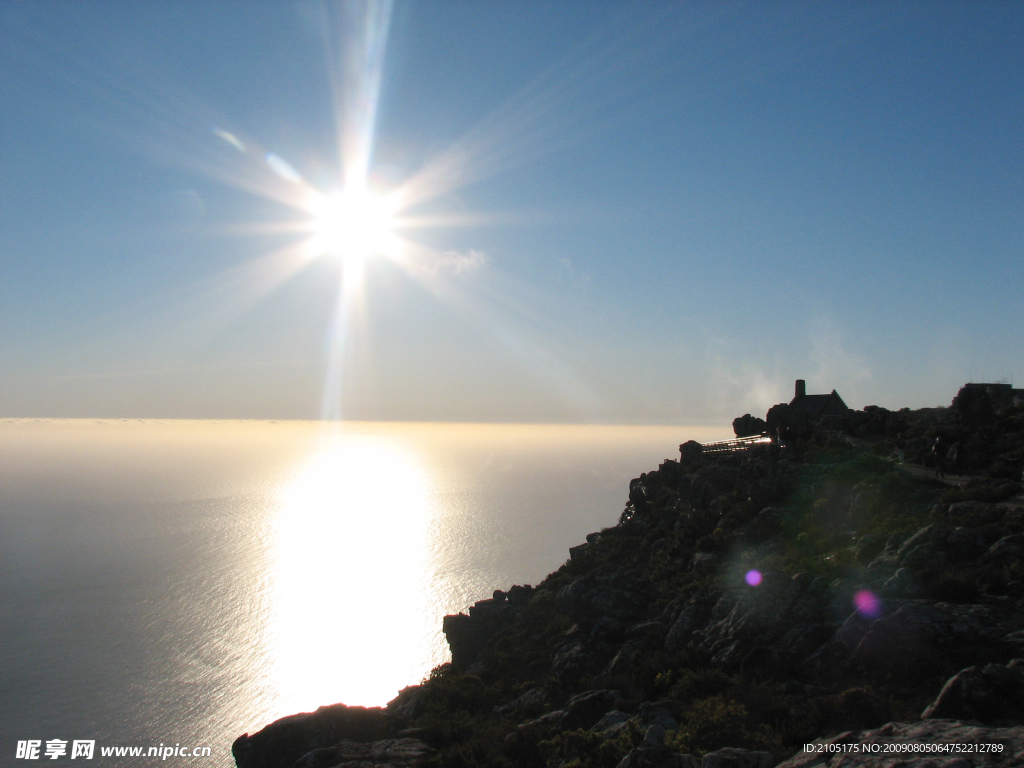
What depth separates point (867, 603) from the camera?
57.4 feet

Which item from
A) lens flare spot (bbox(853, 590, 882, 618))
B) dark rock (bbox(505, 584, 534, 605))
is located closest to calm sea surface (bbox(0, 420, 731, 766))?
dark rock (bbox(505, 584, 534, 605))

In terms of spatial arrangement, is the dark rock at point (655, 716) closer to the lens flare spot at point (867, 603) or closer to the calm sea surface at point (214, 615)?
the lens flare spot at point (867, 603)

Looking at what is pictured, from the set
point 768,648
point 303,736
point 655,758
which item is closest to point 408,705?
point 303,736

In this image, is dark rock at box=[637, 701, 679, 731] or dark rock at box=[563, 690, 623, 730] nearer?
dark rock at box=[637, 701, 679, 731]

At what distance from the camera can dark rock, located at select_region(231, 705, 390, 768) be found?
65.1 feet

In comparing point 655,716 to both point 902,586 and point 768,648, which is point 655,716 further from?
point 902,586

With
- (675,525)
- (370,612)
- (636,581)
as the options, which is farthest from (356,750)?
(370,612)

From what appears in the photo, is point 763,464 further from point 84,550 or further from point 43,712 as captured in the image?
point 84,550

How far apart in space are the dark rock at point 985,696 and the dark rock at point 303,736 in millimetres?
17984

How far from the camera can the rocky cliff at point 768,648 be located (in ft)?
44.0

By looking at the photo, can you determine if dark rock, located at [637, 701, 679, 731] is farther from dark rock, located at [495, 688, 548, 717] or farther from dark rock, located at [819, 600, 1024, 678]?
dark rock, located at [495, 688, 548, 717]

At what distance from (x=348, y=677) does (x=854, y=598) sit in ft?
257

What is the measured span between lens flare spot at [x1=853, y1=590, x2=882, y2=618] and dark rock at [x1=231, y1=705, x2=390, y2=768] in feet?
58.1

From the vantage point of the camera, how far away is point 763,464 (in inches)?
1495
